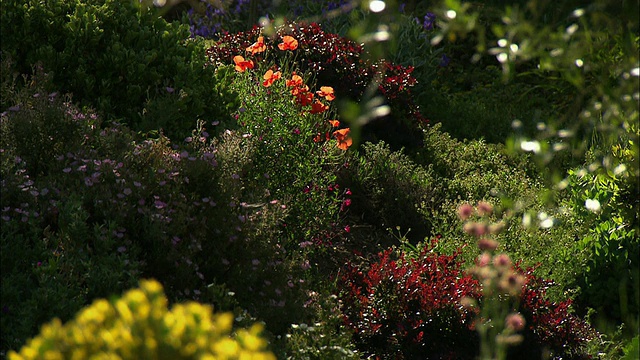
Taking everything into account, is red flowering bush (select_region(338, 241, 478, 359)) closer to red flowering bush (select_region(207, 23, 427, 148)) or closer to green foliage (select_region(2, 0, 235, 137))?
green foliage (select_region(2, 0, 235, 137))

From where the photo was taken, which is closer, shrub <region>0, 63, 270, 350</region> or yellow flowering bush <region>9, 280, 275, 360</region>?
yellow flowering bush <region>9, 280, 275, 360</region>

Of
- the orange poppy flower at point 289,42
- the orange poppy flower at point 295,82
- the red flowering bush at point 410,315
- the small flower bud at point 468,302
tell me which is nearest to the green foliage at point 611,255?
the red flowering bush at point 410,315

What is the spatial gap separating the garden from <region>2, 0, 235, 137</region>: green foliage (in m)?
0.02

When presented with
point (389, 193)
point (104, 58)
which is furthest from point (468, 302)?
point (389, 193)

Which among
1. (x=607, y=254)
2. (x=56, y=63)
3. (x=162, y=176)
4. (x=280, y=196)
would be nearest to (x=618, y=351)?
(x=607, y=254)

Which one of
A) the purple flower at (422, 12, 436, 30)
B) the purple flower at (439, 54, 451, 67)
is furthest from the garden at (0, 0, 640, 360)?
the purple flower at (422, 12, 436, 30)

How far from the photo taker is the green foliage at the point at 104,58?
5.09m

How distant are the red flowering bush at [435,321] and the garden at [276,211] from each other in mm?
10

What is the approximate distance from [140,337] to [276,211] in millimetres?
2297

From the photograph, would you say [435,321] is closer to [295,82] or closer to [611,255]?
[611,255]

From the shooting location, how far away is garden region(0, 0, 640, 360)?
8.57 ft

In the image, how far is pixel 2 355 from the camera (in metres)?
3.09

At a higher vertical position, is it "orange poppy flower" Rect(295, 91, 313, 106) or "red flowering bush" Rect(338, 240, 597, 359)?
"orange poppy flower" Rect(295, 91, 313, 106)

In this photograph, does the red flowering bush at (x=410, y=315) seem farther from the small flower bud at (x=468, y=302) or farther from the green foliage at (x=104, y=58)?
the green foliage at (x=104, y=58)
